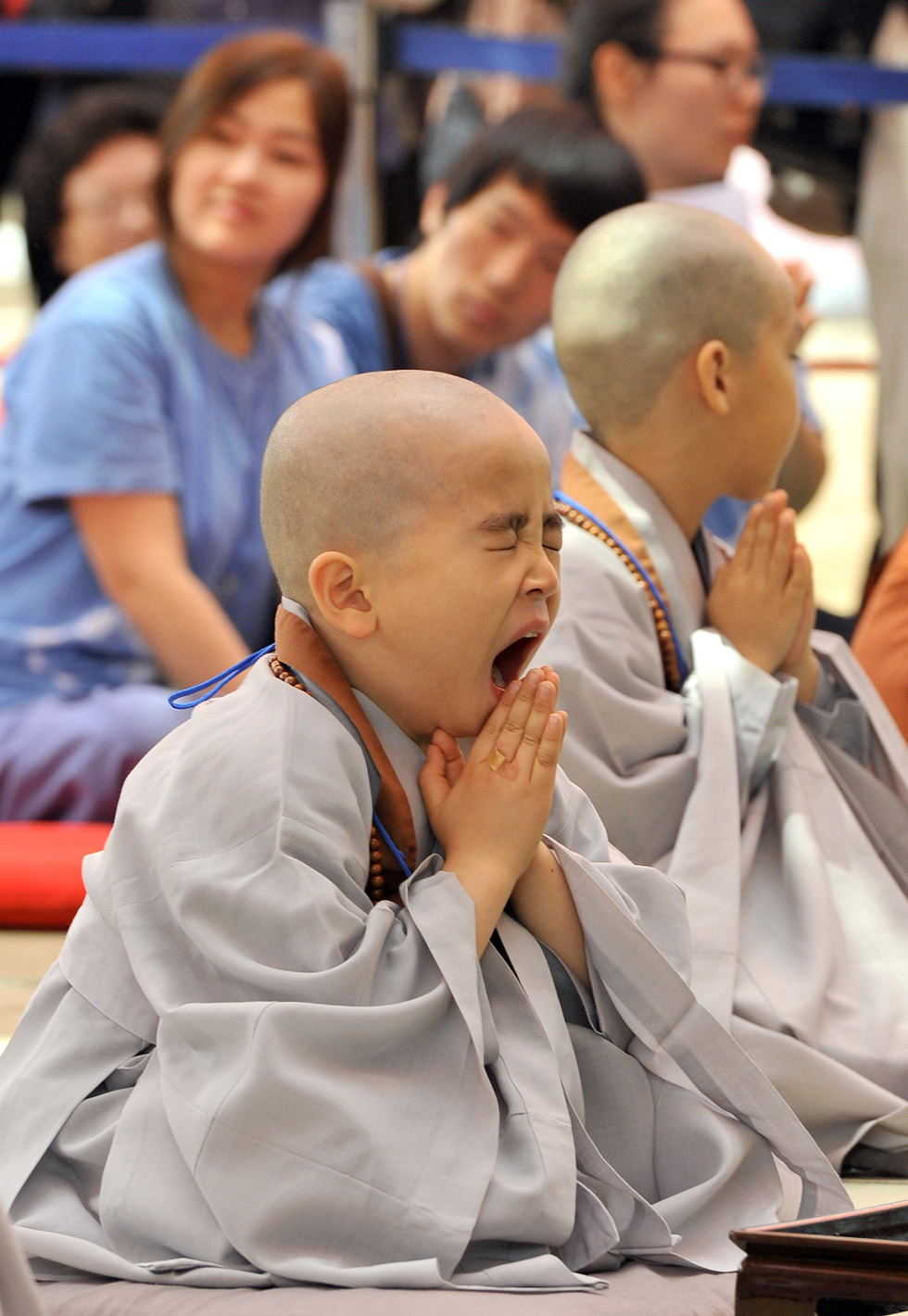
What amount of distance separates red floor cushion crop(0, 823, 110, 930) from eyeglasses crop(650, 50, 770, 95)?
1.98 m

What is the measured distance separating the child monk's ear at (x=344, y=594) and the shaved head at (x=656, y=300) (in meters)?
0.64

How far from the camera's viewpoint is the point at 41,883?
220 centimetres

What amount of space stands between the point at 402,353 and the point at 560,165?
59cm

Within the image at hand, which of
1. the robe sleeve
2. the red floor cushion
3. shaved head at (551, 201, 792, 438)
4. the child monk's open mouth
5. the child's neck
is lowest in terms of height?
the red floor cushion

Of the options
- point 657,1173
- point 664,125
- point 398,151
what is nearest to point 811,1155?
point 657,1173

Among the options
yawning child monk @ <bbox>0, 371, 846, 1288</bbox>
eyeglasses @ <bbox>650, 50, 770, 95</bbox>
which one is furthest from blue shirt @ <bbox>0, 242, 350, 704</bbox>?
yawning child monk @ <bbox>0, 371, 846, 1288</bbox>

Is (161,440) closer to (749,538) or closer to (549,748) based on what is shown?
(749,538)

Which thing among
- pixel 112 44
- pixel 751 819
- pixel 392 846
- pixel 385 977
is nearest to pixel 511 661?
pixel 392 846

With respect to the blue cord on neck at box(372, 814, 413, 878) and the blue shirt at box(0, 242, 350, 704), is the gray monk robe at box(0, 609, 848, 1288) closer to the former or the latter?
the blue cord on neck at box(372, 814, 413, 878)

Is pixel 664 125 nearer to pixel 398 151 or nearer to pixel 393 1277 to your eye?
pixel 398 151

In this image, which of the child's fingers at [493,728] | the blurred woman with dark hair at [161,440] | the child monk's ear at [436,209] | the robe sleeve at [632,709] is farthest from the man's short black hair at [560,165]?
the child's fingers at [493,728]

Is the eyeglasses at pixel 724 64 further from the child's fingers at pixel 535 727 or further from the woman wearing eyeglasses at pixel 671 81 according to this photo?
the child's fingers at pixel 535 727

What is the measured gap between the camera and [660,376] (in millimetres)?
1762

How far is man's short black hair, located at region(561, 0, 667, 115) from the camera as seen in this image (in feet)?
10.8
